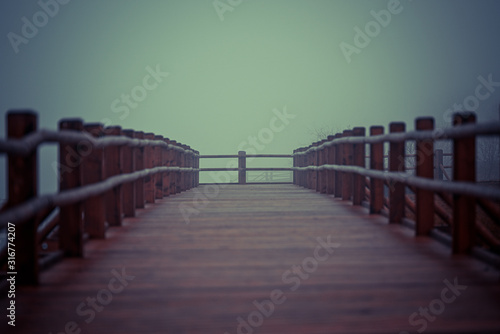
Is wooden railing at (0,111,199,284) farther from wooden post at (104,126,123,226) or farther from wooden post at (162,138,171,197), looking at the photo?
wooden post at (162,138,171,197)

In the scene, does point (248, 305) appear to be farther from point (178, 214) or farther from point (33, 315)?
point (178, 214)

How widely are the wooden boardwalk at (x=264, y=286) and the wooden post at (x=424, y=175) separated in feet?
0.53

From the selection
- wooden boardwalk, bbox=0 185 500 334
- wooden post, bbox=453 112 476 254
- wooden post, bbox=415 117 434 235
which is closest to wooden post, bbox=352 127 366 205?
wooden boardwalk, bbox=0 185 500 334

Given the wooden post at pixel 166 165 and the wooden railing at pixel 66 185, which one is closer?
the wooden railing at pixel 66 185

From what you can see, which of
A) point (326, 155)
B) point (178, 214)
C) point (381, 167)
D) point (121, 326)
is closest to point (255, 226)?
point (178, 214)

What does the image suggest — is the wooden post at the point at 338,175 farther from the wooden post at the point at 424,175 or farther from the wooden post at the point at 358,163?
the wooden post at the point at 424,175

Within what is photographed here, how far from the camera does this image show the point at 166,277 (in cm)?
231

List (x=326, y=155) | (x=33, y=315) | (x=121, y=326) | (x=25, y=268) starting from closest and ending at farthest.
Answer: (x=121, y=326) → (x=33, y=315) → (x=25, y=268) → (x=326, y=155)

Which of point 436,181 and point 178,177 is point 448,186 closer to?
point 436,181

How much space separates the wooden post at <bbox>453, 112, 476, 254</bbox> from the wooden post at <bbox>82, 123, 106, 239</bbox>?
8.18ft

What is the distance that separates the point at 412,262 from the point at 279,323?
49.1 inches

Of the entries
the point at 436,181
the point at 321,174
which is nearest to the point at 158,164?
the point at 321,174

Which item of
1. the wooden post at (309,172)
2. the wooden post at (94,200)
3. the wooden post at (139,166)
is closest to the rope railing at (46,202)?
the wooden post at (94,200)

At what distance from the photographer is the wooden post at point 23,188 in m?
2.12
